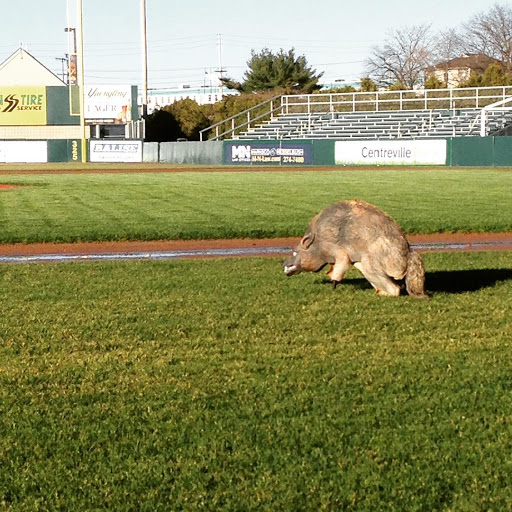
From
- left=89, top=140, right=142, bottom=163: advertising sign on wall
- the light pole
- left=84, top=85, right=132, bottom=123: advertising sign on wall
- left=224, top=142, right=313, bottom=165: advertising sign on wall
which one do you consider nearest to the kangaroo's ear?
left=224, top=142, right=313, bottom=165: advertising sign on wall

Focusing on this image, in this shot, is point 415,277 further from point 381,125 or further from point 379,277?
point 381,125

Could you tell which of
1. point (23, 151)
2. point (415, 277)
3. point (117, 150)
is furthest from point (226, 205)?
point (23, 151)

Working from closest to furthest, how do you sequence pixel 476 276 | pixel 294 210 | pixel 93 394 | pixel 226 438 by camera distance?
pixel 226 438
pixel 93 394
pixel 476 276
pixel 294 210

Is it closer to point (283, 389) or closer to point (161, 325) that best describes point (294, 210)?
point (161, 325)

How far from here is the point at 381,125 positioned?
55031 mm

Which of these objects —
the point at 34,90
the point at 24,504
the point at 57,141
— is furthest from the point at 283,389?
the point at 34,90

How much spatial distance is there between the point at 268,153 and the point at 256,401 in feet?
160

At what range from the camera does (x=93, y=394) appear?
5.75 metres

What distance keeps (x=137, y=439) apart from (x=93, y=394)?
0.89 metres

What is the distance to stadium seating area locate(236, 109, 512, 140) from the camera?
50281 mm

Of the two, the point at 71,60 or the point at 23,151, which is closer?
the point at 23,151

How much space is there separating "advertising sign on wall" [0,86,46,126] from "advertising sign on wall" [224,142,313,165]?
96.5ft

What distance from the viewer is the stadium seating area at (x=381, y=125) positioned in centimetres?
5028

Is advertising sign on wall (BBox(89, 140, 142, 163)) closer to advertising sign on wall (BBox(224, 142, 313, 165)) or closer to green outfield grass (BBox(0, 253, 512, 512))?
advertising sign on wall (BBox(224, 142, 313, 165))
